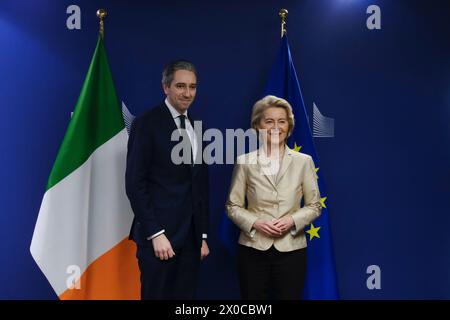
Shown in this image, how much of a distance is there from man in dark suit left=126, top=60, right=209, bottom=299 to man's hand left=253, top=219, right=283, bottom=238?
277 millimetres

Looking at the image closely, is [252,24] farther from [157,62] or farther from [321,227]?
[321,227]

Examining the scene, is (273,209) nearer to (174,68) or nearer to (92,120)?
(174,68)

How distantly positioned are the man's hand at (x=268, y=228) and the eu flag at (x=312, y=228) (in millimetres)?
576

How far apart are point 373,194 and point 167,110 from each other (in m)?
1.43

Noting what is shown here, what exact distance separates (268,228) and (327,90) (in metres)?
1.14

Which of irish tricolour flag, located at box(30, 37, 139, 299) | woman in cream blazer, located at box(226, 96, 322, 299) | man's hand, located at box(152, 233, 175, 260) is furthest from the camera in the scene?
irish tricolour flag, located at box(30, 37, 139, 299)

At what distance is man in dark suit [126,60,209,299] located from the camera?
2020 millimetres

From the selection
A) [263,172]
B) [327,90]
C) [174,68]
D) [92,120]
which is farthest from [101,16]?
[327,90]

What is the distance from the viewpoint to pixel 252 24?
9.23 feet

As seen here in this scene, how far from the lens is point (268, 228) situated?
2.06m

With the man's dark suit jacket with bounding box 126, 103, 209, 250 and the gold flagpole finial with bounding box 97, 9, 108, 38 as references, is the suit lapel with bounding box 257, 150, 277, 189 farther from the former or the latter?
the gold flagpole finial with bounding box 97, 9, 108, 38

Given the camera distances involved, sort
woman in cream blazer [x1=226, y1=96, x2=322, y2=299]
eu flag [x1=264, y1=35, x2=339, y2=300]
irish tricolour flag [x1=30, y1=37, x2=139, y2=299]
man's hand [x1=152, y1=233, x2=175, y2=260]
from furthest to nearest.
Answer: eu flag [x1=264, y1=35, x2=339, y2=300] → irish tricolour flag [x1=30, y1=37, x2=139, y2=299] → woman in cream blazer [x1=226, y1=96, x2=322, y2=299] → man's hand [x1=152, y1=233, x2=175, y2=260]

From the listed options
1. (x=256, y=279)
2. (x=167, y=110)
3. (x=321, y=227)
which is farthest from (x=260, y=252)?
(x=167, y=110)

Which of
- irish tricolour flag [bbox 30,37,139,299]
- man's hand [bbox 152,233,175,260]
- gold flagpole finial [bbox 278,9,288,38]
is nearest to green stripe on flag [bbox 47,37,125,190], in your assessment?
irish tricolour flag [bbox 30,37,139,299]
